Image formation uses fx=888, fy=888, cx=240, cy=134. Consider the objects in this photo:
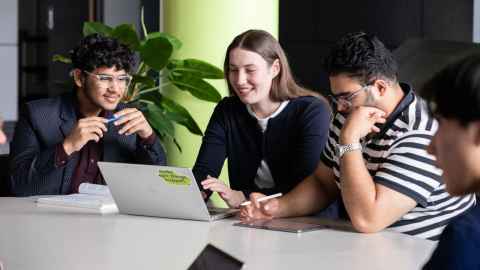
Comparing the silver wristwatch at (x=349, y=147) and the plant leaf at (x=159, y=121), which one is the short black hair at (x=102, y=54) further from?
the silver wristwatch at (x=349, y=147)

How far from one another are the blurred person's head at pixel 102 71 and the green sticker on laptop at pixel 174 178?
3.37ft

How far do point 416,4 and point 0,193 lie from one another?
15.4 feet

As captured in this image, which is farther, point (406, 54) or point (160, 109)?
point (406, 54)

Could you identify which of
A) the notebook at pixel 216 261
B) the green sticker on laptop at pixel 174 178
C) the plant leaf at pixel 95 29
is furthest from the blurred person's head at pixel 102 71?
the notebook at pixel 216 261

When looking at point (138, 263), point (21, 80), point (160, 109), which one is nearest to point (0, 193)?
point (160, 109)

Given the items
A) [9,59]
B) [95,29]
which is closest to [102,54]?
[95,29]

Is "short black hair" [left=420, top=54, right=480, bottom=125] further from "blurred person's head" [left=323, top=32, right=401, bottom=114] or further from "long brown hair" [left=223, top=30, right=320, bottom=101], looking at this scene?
"long brown hair" [left=223, top=30, right=320, bottom=101]

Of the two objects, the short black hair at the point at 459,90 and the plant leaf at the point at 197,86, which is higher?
the short black hair at the point at 459,90

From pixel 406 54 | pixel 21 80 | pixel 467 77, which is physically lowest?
pixel 21 80

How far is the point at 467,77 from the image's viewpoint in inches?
51.0

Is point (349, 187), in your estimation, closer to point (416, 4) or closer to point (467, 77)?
point (467, 77)

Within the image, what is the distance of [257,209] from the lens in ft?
9.63

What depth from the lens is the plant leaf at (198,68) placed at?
14.7 ft

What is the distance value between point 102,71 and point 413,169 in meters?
1.62
